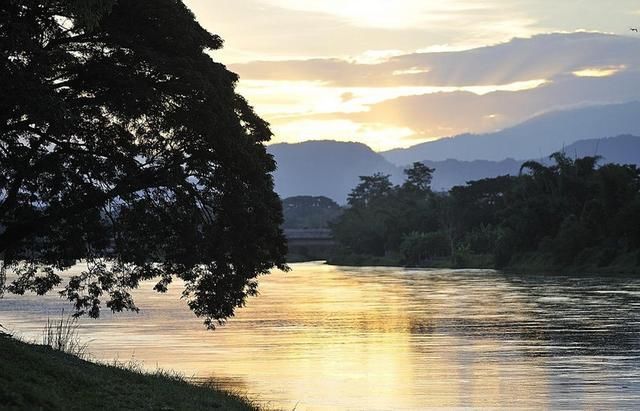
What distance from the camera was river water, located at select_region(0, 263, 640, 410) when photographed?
2964 centimetres

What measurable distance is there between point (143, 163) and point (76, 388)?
915 centimetres

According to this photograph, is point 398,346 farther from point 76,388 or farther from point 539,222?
point 539,222

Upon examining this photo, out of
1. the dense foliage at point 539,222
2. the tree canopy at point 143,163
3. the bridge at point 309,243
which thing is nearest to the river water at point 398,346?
the tree canopy at point 143,163

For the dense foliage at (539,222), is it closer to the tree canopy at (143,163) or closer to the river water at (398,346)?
the river water at (398,346)

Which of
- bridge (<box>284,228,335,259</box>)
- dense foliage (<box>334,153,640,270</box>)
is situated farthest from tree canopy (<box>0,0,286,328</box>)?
bridge (<box>284,228,335,259</box>)

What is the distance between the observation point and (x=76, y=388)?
1750 centimetres

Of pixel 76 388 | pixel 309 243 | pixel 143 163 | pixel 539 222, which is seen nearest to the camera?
pixel 76 388

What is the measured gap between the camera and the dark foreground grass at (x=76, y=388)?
15.6 metres

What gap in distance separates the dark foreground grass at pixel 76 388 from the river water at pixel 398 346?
6.29m

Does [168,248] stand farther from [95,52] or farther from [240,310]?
[240,310]

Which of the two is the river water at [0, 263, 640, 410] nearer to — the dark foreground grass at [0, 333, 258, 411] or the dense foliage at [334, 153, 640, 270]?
the dark foreground grass at [0, 333, 258, 411]

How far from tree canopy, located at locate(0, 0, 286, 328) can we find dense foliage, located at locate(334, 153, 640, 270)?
273 ft

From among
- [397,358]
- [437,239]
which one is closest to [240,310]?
[397,358]

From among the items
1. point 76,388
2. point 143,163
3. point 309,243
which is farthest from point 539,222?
point 76,388
